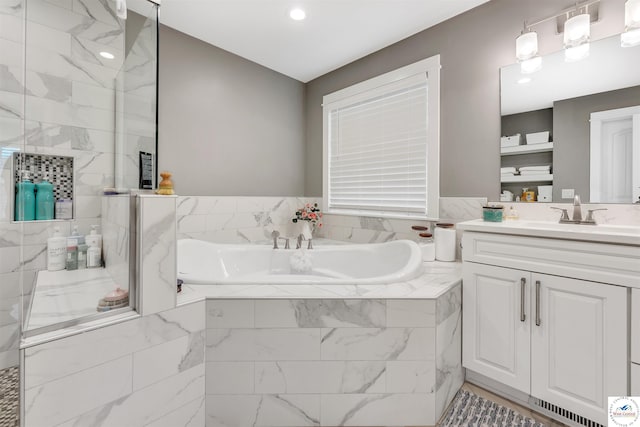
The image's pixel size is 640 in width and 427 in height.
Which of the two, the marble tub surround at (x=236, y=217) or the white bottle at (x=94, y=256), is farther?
the marble tub surround at (x=236, y=217)

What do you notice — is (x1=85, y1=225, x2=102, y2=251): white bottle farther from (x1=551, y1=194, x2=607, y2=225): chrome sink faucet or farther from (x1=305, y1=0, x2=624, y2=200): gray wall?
(x1=551, y1=194, x2=607, y2=225): chrome sink faucet

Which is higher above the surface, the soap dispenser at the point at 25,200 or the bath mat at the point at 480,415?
the soap dispenser at the point at 25,200

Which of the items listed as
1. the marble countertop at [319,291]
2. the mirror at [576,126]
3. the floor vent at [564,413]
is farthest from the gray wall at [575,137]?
the floor vent at [564,413]

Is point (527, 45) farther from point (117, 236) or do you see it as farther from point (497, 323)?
point (117, 236)

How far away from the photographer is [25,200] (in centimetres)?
167

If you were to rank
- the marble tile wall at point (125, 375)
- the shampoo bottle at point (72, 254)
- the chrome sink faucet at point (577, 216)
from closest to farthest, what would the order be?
the marble tile wall at point (125, 375), the chrome sink faucet at point (577, 216), the shampoo bottle at point (72, 254)

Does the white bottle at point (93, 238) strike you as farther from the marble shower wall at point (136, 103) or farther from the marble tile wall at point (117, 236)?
the marble shower wall at point (136, 103)

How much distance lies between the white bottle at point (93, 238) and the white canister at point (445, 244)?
2351mm

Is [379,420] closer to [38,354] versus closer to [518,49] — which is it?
[38,354]

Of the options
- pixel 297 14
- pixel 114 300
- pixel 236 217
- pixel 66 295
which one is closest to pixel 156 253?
pixel 114 300

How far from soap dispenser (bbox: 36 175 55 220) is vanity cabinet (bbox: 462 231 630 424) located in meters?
2.57

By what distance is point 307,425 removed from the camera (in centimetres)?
138

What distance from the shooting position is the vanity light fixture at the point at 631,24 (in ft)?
4.95
